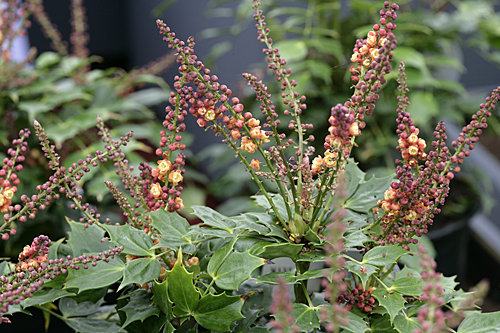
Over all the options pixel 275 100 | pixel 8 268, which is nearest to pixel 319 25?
pixel 275 100

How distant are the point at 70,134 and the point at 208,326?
0.73m

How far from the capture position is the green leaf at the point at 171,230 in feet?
1.37

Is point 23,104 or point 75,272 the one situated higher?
point 23,104

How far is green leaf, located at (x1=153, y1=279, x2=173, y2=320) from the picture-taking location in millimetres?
393

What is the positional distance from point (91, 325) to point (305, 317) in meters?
0.24

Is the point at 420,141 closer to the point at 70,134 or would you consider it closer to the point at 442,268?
the point at 70,134

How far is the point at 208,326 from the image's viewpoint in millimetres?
Result: 392

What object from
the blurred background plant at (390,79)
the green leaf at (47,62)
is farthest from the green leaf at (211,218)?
the green leaf at (47,62)

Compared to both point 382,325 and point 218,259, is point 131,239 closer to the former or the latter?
point 218,259

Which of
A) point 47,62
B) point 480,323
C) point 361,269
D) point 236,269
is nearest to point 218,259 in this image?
point 236,269

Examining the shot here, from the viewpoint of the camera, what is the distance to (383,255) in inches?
16.0

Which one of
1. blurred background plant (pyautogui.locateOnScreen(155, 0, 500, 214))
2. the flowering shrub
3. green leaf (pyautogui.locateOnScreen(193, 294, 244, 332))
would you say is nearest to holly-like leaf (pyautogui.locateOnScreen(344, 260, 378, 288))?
the flowering shrub

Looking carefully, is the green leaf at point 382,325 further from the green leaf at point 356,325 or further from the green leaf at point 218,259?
the green leaf at point 218,259

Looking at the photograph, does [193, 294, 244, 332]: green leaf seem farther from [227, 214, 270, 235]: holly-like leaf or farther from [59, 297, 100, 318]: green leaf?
[59, 297, 100, 318]: green leaf
